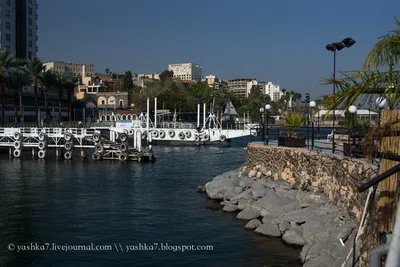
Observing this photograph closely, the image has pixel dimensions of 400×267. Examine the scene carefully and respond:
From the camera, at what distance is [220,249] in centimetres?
1572

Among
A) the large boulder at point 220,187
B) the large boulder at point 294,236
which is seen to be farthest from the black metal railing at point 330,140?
the large boulder at point 220,187

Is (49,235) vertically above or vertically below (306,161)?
below

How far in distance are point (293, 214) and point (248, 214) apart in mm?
2763

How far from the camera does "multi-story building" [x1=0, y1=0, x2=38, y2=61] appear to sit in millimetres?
93438

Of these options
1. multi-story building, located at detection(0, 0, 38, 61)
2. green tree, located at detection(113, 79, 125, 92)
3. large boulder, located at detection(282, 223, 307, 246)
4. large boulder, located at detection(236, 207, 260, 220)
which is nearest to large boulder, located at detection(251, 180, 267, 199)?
large boulder, located at detection(236, 207, 260, 220)

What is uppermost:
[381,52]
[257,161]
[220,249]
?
[381,52]

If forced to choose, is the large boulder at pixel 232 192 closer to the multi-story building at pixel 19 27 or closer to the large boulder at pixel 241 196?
the large boulder at pixel 241 196

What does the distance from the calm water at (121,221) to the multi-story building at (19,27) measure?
67.6m

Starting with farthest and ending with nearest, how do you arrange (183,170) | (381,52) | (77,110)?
(77,110) < (183,170) < (381,52)

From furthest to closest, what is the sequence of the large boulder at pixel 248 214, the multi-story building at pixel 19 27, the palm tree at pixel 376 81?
1. the multi-story building at pixel 19 27
2. the large boulder at pixel 248 214
3. the palm tree at pixel 376 81

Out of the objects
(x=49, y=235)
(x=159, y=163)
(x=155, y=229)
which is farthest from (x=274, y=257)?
(x=159, y=163)

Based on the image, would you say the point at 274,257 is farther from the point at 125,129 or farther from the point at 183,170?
the point at 125,129

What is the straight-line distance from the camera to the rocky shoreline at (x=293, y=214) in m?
13.2

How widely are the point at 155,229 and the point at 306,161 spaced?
7556 millimetres
